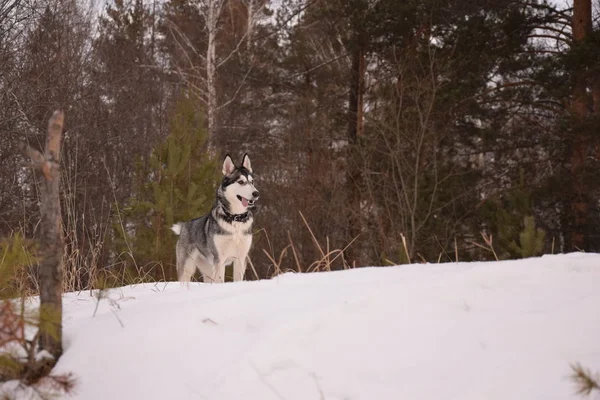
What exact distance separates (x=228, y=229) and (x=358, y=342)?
4.21 m

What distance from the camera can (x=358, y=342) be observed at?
1.82m

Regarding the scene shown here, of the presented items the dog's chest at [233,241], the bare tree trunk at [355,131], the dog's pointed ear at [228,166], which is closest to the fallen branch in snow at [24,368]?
the dog's chest at [233,241]

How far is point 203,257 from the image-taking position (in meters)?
6.42

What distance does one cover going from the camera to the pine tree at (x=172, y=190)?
8828 millimetres

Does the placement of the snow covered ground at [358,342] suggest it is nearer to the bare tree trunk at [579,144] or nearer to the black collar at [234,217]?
the black collar at [234,217]

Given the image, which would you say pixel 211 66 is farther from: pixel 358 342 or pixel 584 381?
pixel 584 381

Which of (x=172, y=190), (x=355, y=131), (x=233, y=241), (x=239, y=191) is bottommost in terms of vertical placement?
(x=233, y=241)

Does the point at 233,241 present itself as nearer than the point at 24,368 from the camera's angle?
No

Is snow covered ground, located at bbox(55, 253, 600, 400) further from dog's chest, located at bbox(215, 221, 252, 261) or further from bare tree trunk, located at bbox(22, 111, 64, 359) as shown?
dog's chest, located at bbox(215, 221, 252, 261)

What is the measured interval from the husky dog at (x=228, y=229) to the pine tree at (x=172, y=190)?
241 centimetres

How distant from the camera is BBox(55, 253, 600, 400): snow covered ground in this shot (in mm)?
1642

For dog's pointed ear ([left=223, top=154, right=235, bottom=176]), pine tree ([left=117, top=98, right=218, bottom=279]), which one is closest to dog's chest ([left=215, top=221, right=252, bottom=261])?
dog's pointed ear ([left=223, top=154, right=235, bottom=176])

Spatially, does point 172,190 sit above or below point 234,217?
above

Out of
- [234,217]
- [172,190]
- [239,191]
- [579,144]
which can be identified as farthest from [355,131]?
[234,217]
